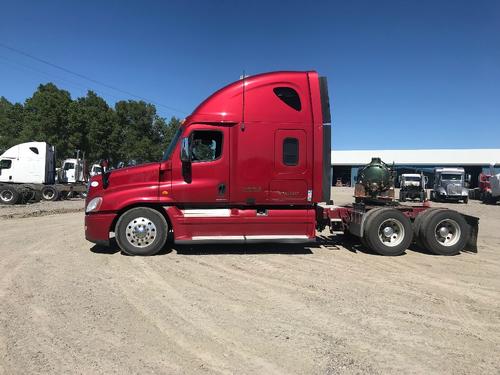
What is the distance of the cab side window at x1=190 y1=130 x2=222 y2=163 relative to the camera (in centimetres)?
818

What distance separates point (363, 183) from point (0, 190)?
20.3m

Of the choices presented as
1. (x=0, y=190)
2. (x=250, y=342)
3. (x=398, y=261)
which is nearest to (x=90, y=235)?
(x=250, y=342)

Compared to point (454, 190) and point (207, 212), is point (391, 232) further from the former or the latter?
point (454, 190)

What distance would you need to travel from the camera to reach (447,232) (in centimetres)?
884

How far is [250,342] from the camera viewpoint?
403 cm

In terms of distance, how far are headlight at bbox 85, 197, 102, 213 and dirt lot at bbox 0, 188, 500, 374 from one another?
93 cm

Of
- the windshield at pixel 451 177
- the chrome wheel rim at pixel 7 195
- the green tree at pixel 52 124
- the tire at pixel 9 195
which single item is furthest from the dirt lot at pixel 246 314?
the green tree at pixel 52 124

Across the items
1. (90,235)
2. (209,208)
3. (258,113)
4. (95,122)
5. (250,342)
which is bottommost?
(250,342)

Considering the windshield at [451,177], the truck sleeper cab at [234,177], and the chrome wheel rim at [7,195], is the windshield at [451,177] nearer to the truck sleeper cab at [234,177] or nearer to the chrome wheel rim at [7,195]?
the truck sleeper cab at [234,177]

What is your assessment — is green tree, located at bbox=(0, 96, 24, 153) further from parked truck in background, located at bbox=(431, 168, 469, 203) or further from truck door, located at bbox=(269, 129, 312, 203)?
truck door, located at bbox=(269, 129, 312, 203)

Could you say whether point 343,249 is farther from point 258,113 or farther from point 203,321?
point 203,321

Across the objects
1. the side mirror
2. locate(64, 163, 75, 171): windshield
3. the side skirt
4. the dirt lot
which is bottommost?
the dirt lot

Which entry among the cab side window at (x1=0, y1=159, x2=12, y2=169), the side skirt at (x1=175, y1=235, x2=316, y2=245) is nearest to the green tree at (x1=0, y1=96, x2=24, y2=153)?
the cab side window at (x1=0, y1=159, x2=12, y2=169)

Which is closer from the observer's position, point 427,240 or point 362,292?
point 362,292
